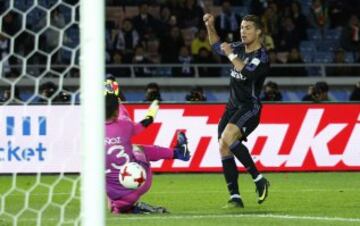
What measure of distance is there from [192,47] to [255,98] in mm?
10535

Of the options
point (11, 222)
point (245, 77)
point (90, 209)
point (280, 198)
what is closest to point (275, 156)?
point (280, 198)

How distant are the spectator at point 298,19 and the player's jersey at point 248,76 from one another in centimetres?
1148

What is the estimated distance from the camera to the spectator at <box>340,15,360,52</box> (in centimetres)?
2248

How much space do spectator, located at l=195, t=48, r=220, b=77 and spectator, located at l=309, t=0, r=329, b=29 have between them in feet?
9.10

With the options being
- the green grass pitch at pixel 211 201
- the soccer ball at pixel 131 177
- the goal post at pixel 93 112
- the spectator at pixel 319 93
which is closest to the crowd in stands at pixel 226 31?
the spectator at pixel 319 93

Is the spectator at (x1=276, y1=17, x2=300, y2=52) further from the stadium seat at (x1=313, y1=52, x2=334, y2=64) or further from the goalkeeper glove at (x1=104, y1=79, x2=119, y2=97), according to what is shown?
the goalkeeper glove at (x1=104, y1=79, x2=119, y2=97)

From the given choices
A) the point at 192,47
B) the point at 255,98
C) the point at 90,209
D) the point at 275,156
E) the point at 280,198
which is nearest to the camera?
the point at 90,209

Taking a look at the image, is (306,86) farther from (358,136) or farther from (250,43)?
(250,43)

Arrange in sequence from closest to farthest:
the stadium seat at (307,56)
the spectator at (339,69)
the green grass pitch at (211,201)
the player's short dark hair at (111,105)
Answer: the green grass pitch at (211,201) < the player's short dark hair at (111,105) < the spectator at (339,69) < the stadium seat at (307,56)

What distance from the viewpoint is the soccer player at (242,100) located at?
34.9 feet

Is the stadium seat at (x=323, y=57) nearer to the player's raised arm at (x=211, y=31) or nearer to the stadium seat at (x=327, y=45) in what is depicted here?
the stadium seat at (x=327, y=45)

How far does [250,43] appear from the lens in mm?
10750

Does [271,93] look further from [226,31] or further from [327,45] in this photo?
[327,45]

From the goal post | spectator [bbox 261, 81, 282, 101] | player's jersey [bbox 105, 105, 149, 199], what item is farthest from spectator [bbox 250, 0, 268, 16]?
the goal post
